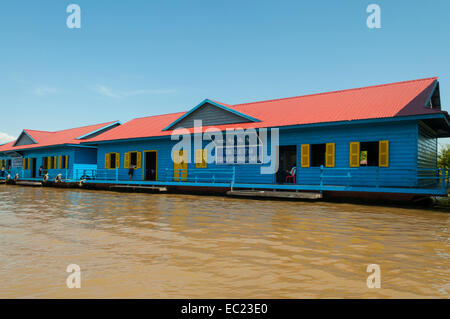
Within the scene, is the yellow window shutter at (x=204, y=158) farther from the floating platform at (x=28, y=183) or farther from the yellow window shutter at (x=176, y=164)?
the floating platform at (x=28, y=183)

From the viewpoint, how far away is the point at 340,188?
15172mm

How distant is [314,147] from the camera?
61.0 feet

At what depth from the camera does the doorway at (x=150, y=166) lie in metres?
24.9

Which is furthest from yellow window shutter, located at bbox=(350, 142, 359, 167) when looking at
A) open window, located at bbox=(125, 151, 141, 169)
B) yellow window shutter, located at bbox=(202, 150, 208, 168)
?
open window, located at bbox=(125, 151, 141, 169)

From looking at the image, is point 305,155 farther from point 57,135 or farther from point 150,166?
point 57,135

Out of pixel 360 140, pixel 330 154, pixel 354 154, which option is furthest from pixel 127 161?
pixel 360 140

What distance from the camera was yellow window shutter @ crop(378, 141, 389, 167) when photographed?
15.5m

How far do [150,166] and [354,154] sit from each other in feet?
49.1

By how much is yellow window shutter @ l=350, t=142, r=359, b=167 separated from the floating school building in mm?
46

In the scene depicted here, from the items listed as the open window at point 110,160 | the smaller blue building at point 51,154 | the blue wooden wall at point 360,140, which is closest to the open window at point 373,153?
the blue wooden wall at point 360,140

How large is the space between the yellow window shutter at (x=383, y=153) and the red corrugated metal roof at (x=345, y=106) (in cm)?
129
